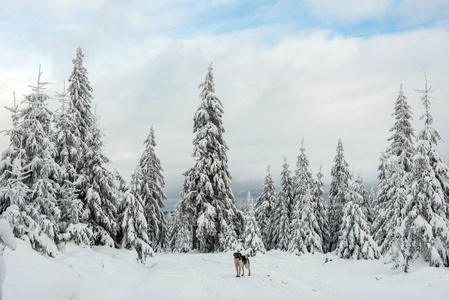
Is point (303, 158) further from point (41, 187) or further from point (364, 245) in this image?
point (41, 187)

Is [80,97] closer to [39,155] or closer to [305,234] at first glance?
[39,155]

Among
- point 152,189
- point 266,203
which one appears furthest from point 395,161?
point 152,189

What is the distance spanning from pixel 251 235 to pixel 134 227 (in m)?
12.6

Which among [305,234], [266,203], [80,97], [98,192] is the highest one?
[80,97]

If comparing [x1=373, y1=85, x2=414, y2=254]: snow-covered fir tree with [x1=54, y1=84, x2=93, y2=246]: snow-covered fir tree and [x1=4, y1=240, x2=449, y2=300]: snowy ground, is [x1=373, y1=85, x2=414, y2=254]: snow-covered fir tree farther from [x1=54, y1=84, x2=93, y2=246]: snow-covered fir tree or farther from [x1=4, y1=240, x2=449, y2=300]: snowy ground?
[x1=54, y1=84, x2=93, y2=246]: snow-covered fir tree

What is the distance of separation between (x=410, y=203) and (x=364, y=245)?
351 inches

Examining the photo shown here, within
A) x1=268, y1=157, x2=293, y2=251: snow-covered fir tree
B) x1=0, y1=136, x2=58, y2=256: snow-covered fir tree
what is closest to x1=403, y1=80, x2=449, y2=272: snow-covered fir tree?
x1=0, y1=136, x2=58, y2=256: snow-covered fir tree

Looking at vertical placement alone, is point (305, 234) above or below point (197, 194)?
below

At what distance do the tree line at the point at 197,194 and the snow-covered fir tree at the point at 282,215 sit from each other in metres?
0.19

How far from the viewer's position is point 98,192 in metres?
20.5

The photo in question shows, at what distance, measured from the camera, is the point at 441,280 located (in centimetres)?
1155

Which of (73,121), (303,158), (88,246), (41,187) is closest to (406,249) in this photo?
(88,246)

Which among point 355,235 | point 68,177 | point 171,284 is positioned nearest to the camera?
point 171,284

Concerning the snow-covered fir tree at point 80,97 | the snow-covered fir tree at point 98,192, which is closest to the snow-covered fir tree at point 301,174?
the snow-covered fir tree at point 98,192
